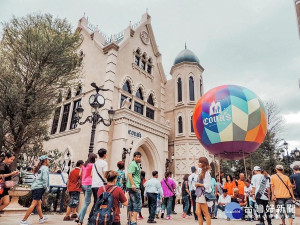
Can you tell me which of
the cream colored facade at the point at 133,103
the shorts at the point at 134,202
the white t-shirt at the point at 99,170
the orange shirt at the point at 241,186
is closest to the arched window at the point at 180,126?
the cream colored facade at the point at 133,103

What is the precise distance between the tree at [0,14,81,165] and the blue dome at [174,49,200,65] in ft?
45.9

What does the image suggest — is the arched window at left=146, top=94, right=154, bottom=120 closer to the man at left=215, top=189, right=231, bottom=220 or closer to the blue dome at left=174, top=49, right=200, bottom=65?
the blue dome at left=174, top=49, right=200, bottom=65

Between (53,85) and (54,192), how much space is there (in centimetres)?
536

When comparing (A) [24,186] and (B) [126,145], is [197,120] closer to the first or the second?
(A) [24,186]

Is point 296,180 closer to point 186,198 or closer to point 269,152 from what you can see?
point 186,198

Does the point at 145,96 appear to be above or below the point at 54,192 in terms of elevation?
above

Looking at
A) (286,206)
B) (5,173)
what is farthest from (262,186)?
(5,173)

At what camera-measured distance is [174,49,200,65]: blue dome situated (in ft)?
74.8

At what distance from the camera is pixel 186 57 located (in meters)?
22.9

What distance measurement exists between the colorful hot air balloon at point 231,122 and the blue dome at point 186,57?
1667 cm

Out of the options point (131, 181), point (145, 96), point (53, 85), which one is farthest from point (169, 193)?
point (145, 96)

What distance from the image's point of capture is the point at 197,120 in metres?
6.97

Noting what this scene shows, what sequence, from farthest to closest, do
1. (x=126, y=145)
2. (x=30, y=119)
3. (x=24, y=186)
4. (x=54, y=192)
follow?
(x=126, y=145)
(x=30, y=119)
(x=54, y=192)
(x=24, y=186)

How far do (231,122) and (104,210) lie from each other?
4367 mm
